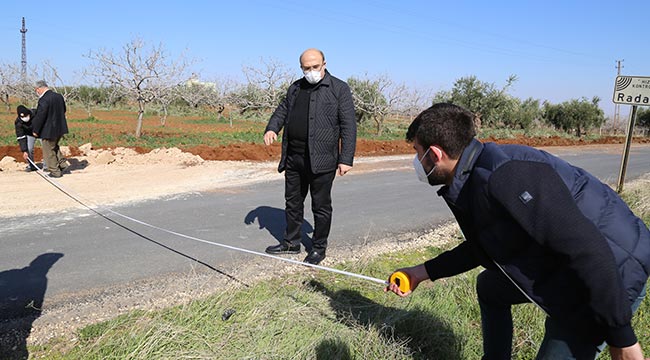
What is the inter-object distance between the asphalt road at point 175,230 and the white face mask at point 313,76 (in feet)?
6.57

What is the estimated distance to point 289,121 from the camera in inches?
194

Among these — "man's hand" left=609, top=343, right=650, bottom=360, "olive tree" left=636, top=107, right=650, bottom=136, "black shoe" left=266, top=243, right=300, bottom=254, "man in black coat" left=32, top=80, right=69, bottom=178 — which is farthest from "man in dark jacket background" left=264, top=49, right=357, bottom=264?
"olive tree" left=636, top=107, right=650, bottom=136

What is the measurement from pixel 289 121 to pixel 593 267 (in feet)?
11.9

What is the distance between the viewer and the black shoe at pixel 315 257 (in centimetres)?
491

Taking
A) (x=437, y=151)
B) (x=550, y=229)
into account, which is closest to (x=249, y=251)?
(x=437, y=151)

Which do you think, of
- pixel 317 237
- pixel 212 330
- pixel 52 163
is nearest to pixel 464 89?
pixel 52 163

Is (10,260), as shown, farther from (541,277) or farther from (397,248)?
(541,277)

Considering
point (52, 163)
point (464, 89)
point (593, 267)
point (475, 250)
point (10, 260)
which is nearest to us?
point (593, 267)

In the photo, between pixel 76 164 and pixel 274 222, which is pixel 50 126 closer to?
pixel 76 164

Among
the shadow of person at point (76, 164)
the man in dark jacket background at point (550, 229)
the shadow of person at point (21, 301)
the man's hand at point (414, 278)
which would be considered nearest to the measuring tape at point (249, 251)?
the man's hand at point (414, 278)

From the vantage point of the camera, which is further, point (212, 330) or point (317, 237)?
point (317, 237)

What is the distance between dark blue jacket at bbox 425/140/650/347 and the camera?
1.69 metres

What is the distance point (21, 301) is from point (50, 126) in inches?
270

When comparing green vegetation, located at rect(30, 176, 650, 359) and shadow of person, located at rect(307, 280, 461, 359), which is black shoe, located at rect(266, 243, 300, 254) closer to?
green vegetation, located at rect(30, 176, 650, 359)
